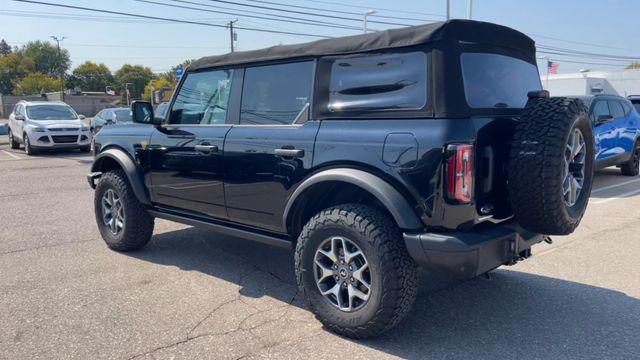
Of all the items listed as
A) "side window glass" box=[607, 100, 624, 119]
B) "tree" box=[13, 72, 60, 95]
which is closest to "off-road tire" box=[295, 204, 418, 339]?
"side window glass" box=[607, 100, 624, 119]

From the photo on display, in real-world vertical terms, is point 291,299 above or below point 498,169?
below

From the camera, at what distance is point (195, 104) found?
4.59 meters

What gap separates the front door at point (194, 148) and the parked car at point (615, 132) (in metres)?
7.02

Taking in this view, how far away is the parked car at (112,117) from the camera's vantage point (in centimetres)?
1636

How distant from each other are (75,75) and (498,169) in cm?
13216

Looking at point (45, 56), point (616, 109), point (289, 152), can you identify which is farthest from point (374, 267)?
point (45, 56)

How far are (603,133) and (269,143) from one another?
775cm

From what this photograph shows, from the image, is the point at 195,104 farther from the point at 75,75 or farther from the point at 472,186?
the point at 75,75

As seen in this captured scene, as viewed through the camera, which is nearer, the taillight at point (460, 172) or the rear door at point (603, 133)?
the taillight at point (460, 172)

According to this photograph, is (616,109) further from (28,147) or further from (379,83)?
(28,147)

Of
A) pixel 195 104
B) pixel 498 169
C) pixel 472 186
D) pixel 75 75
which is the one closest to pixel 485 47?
pixel 498 169

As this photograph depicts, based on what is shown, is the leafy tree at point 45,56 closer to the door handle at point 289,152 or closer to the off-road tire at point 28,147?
the off-road tire at point 28,147

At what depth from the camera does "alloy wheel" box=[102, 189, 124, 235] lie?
5.18 meters

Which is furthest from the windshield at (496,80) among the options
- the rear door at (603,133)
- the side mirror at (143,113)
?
the rear door at (603,133)
